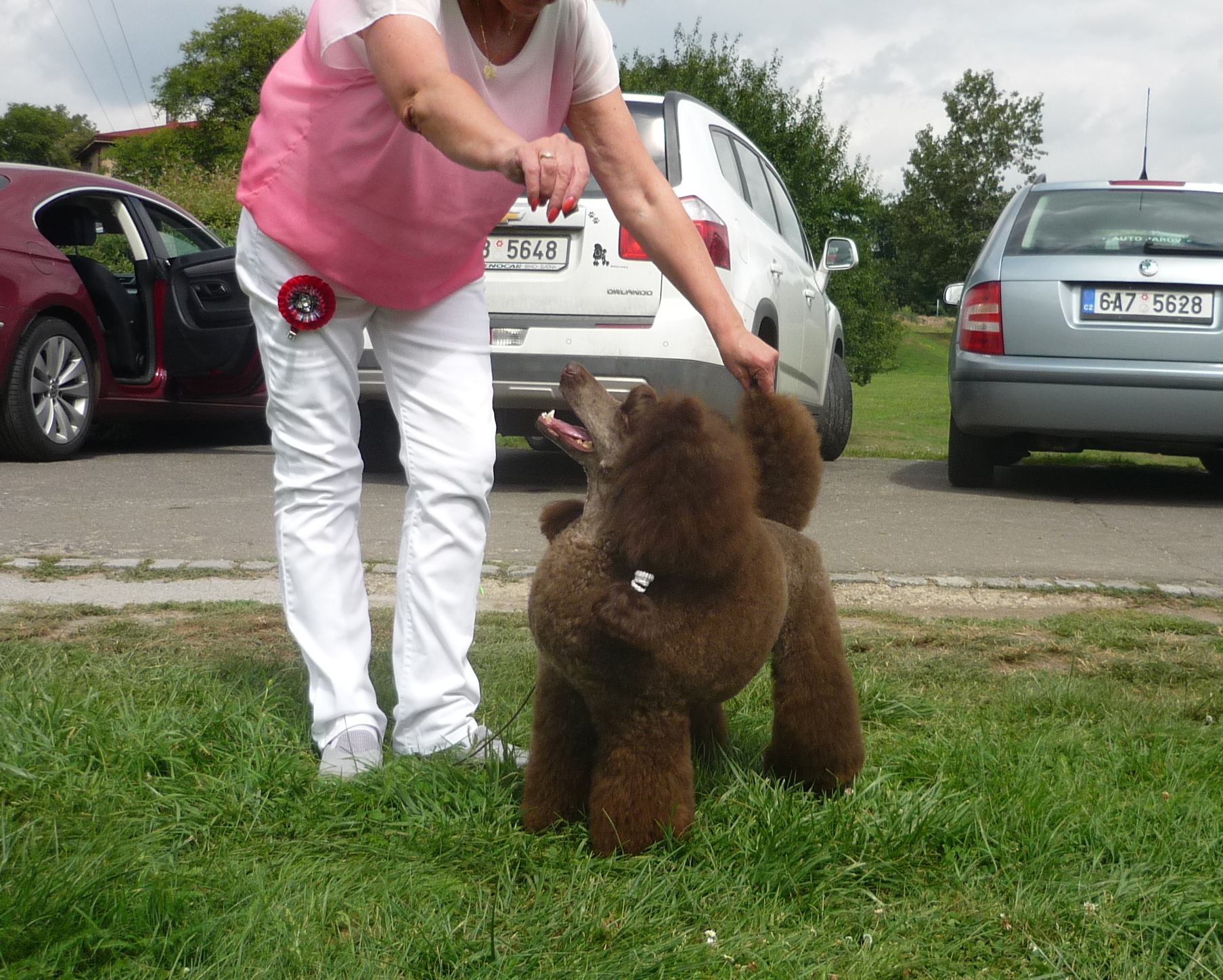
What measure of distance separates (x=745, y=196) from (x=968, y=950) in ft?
18.7

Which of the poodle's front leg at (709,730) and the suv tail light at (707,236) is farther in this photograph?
the suv tail light at (707,236)

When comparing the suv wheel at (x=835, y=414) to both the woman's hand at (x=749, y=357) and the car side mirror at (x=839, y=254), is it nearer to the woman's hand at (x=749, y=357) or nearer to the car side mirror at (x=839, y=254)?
the car side mirror at (x=839, y=254)

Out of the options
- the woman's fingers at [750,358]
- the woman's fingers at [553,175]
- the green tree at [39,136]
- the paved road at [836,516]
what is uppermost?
the green tree at [39,136]

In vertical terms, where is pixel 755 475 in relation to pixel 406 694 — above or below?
above

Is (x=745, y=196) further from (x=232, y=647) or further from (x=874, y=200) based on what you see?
(x=874, y=200)

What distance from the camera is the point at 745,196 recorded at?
7.18 metres

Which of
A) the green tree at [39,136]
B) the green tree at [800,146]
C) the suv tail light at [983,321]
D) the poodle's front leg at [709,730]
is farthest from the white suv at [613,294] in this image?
the green tree at [39,136]

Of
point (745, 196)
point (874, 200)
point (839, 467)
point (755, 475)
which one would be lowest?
point (839, 467)

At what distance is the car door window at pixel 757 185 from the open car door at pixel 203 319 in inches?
133

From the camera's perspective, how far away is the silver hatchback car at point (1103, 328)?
6715 millimetres

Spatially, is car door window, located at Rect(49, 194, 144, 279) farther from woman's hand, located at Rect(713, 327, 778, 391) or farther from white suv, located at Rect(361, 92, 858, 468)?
woman's hand, located at Rect(713, 327, 778, 391)

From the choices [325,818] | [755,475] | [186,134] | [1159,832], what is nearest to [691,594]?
[755,475]

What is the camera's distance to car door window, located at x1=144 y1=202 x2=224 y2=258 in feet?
27.9

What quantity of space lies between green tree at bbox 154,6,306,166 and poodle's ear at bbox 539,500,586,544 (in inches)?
2666
